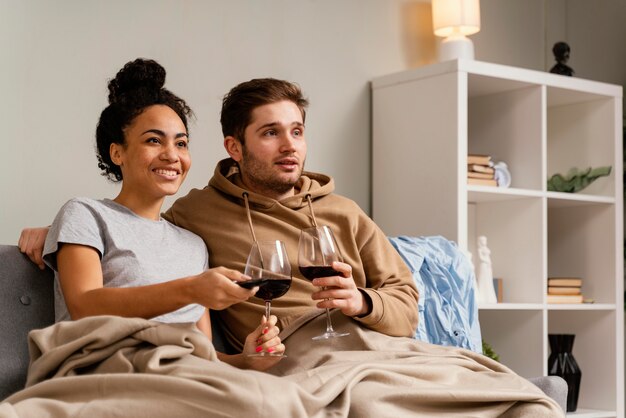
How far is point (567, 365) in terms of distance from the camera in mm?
3961

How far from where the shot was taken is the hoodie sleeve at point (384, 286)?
2.36 metres

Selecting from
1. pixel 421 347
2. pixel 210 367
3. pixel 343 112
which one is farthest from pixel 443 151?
pixel 210 367

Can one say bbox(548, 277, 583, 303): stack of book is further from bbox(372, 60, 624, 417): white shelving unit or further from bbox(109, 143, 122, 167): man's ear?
bbox(109, 143, 122, 167): man's ear

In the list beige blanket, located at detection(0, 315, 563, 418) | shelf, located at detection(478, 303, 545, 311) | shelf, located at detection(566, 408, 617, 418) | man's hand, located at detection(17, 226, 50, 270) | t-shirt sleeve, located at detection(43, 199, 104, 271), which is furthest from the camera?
shelf, located at detection(566, 408, 617, 418)

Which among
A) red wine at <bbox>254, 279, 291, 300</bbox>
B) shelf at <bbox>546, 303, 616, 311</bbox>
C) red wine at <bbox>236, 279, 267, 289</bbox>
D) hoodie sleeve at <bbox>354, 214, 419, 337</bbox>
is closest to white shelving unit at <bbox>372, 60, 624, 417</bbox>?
shelf at <bbox>546, 303, 616, 311</bbox>

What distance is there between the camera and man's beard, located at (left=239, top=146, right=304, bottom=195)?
2.58 metres

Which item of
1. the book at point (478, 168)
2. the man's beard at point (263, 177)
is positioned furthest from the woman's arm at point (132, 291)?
the book at point (478, 168)

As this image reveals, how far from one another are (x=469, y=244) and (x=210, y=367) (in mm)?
2517

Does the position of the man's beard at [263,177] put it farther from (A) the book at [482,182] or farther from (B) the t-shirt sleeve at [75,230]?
(A) the book at [482,182]

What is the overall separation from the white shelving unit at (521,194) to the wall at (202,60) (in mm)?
193

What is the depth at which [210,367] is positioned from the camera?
1.72 m

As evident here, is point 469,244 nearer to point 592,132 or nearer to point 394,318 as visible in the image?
point 592,132

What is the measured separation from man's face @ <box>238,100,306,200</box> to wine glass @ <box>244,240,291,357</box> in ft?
1.97

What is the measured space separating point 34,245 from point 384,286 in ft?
2.95
